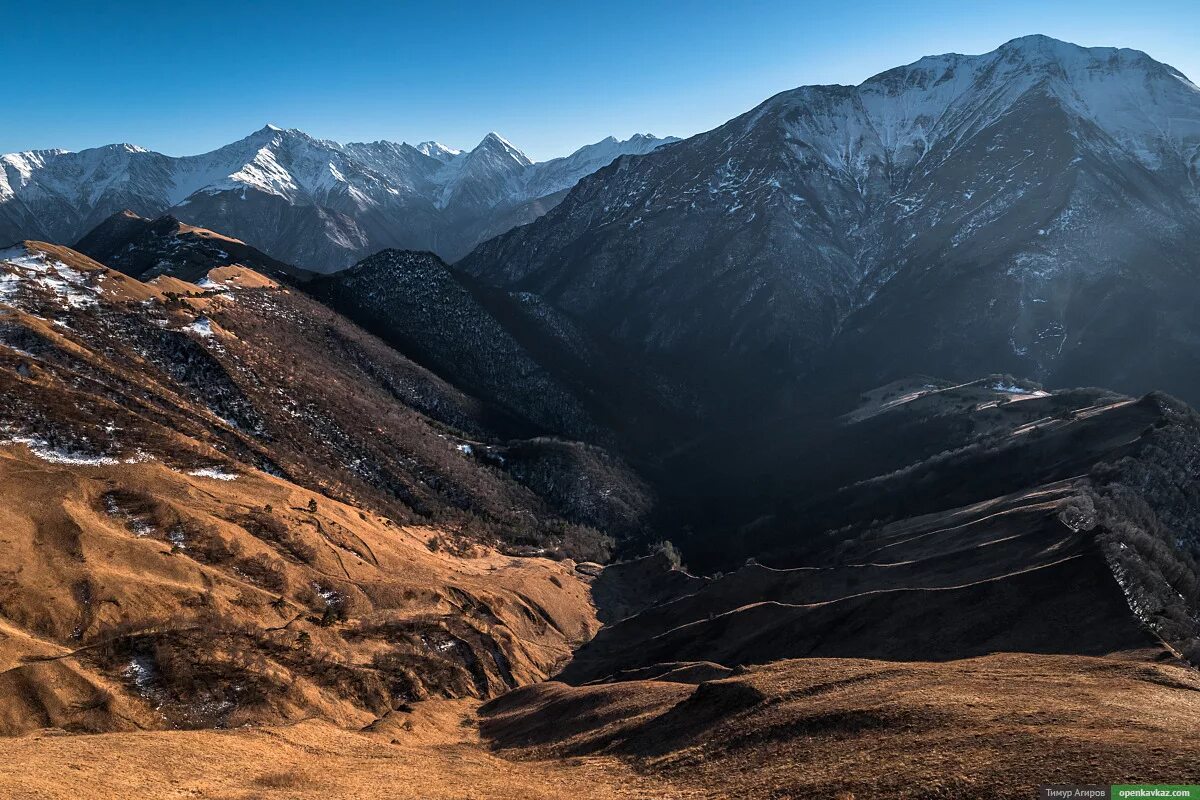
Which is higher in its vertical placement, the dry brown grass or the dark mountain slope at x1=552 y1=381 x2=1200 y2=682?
the dry brown grass

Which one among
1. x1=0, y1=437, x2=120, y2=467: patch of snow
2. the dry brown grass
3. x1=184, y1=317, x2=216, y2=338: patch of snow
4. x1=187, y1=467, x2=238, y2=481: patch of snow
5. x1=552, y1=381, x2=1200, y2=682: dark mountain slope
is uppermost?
x1=184, y1=317, x2=216, y2=338: patch of snow

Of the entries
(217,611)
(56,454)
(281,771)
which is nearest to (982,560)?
(281,771)

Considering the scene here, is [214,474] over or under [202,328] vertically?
under

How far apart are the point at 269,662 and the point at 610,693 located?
28694 millimetres

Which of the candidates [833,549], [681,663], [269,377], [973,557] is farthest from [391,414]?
[973,557]

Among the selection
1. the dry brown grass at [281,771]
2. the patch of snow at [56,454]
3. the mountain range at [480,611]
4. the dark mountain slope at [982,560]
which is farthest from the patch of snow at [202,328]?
the dry brown grass at [281,771]

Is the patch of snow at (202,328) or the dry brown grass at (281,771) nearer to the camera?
the dry brown grass at (281,771)

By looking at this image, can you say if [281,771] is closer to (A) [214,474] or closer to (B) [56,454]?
(B) [56,454]

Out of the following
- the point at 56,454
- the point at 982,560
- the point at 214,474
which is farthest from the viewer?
the point at 214,474

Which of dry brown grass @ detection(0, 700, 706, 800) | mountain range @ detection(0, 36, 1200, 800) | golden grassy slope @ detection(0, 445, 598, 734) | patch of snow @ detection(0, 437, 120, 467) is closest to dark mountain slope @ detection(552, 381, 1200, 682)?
mountain range @ detection(0, 36, 1200, 800)

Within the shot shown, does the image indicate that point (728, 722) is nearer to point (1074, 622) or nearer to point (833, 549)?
point (1074, 622)

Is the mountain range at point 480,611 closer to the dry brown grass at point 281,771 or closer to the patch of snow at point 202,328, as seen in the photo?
the dry brown grass at point 281,771

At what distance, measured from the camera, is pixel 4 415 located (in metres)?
78.6

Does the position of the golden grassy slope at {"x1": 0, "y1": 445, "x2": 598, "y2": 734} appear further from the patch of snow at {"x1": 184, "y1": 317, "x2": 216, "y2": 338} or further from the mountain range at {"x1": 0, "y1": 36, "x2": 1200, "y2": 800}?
the patch of snow at {"x1": 184, "y1": 317, "x2": 216, "y2": 338}
